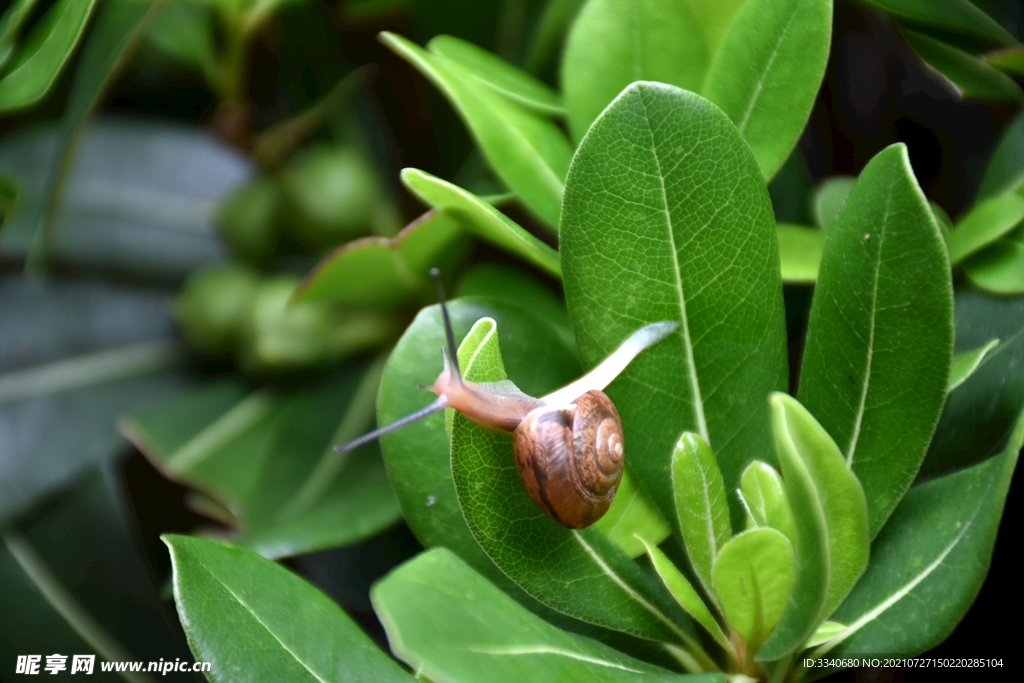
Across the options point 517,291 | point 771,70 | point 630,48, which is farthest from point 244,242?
point 771,70

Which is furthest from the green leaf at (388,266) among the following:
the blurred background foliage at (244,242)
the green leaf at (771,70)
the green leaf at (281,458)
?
the green leaf at (771,70)

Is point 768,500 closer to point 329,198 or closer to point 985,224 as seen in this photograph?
point 985,224

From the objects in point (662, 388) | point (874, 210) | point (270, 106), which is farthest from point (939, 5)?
point (270, 106)

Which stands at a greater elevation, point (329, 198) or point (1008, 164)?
point (1008, 164)

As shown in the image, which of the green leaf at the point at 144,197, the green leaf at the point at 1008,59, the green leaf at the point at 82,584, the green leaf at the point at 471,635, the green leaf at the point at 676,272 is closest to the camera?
the green leaf at the point at 471,635

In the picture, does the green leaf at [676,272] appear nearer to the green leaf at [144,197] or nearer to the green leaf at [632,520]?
the green leaf at [632,520]

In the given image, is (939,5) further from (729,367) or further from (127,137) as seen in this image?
(127,137)

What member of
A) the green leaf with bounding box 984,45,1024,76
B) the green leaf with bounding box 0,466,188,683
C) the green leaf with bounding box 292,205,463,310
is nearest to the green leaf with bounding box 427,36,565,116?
the green leaf with bounding box 292,205,463,310
